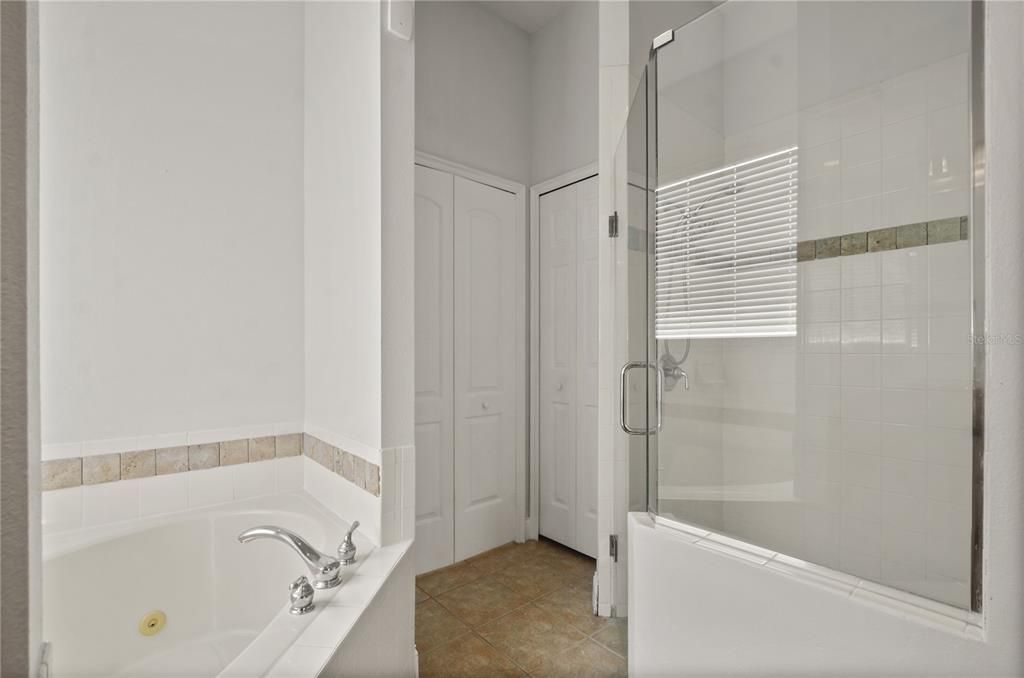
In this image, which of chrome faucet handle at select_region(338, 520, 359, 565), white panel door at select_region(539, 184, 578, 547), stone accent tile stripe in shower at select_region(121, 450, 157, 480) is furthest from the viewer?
white panel door at select_region(539, 184, 578, 547)

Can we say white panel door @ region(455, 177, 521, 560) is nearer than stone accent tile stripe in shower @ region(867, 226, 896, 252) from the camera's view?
No

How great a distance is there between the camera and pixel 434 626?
2012mm

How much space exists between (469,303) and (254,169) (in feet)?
3.81

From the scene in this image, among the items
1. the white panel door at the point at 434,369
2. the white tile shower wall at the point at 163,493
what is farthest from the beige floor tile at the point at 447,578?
the white tile shower wall at the point at 163,493

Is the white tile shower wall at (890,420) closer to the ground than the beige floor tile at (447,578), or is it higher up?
higher up

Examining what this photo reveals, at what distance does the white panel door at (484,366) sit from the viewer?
263cm

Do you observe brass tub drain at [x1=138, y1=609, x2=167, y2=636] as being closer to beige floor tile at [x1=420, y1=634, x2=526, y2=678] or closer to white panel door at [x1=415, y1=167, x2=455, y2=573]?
beige floor tile at [x1=420, y1=634, x2=526, y2=678]

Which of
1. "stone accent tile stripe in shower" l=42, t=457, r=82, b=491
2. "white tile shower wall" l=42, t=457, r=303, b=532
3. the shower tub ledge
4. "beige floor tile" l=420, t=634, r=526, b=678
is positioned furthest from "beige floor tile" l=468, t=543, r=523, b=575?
"stone accent tile stripe in shower" l=42, t=457, r=82, b=491

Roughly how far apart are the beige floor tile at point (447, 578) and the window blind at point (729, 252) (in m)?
1.60

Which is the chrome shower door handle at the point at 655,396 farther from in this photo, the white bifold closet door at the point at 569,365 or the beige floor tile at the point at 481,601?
the beige floor tile at the point at 481,601

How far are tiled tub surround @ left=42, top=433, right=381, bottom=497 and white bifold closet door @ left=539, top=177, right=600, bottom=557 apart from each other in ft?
4.31

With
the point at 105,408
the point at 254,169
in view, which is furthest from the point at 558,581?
the point at 254,169

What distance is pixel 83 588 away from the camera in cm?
145

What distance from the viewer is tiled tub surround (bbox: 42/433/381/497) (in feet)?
5.23
